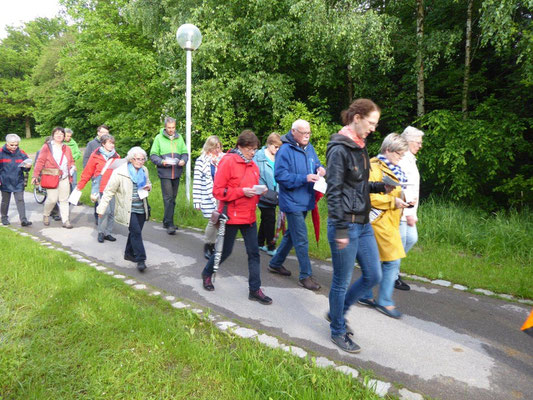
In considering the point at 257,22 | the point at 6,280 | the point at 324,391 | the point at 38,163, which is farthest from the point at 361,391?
the point at 257,22

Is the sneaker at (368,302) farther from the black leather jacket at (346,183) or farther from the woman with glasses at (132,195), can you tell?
the woman with glasses at (132,195)

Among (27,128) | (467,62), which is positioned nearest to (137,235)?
(467,62)

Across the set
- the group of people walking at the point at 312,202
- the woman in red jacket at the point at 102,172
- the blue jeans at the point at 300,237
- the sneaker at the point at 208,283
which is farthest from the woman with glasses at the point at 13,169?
the blue jeans at the point at 300,237

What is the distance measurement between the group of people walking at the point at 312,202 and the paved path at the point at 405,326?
0.19 metres

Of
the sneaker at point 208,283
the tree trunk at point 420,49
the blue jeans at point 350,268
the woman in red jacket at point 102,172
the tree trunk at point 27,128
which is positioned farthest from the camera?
the tree trunk at point 27,128

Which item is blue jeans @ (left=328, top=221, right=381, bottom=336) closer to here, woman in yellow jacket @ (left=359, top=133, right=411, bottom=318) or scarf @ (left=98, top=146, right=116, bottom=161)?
woman in yellow jacket @ (left=359, top=133, right=411, bottom=318)

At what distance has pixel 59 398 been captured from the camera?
111 inches

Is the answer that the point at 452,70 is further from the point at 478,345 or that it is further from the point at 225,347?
the point at 225,347

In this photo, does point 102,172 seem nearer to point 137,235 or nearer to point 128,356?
point 137,235

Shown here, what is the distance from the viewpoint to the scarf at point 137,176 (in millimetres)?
5566

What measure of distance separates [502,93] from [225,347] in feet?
35.0

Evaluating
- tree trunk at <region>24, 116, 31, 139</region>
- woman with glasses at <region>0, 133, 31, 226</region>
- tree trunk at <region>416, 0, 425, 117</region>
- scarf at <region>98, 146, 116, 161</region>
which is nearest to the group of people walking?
scarf at <region>98, 146, 116, 161</region>

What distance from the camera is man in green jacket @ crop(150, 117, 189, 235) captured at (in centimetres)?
796

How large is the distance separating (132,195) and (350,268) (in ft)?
11.2
